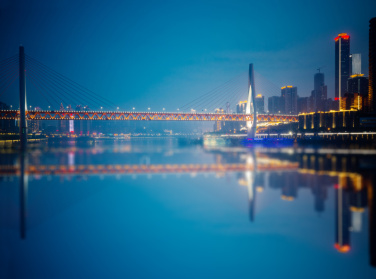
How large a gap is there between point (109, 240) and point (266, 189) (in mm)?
6148

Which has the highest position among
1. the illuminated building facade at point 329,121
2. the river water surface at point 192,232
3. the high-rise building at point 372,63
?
the high-rise building at point 372,63

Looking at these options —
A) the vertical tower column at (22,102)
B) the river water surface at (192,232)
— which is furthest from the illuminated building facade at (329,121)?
the river water surface at (192,232)

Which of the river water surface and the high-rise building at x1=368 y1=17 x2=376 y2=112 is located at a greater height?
the high-rise building at x1=368 y1=17 x2=376 y2=112

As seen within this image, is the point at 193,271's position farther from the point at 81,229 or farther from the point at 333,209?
the point at 333,209

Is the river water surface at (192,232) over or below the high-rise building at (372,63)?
below

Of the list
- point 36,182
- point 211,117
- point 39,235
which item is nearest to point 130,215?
point 39,235

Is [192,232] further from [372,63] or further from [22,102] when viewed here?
[372,63]

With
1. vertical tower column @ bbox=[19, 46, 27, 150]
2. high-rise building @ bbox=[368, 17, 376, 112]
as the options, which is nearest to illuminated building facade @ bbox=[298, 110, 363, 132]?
high-rise building @ bbox=[368, 17, 376, 112]

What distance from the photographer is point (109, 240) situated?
6211mm

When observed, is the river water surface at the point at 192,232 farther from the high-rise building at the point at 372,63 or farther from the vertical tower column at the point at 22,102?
the high-rise building at the point at 372,63

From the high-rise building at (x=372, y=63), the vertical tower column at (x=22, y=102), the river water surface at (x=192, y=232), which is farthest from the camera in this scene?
the high-rise building at (x=372, y=63)

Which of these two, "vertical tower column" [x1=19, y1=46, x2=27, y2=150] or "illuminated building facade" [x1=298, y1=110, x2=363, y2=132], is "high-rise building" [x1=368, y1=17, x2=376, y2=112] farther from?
"vertical tower column" [x1=19, y1=46, x2=27, y2=150]

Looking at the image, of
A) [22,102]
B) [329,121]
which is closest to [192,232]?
[22,102]

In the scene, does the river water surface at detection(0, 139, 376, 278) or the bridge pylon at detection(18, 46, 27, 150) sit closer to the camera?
the river water surface at detection(0, 139, 376, 278)
